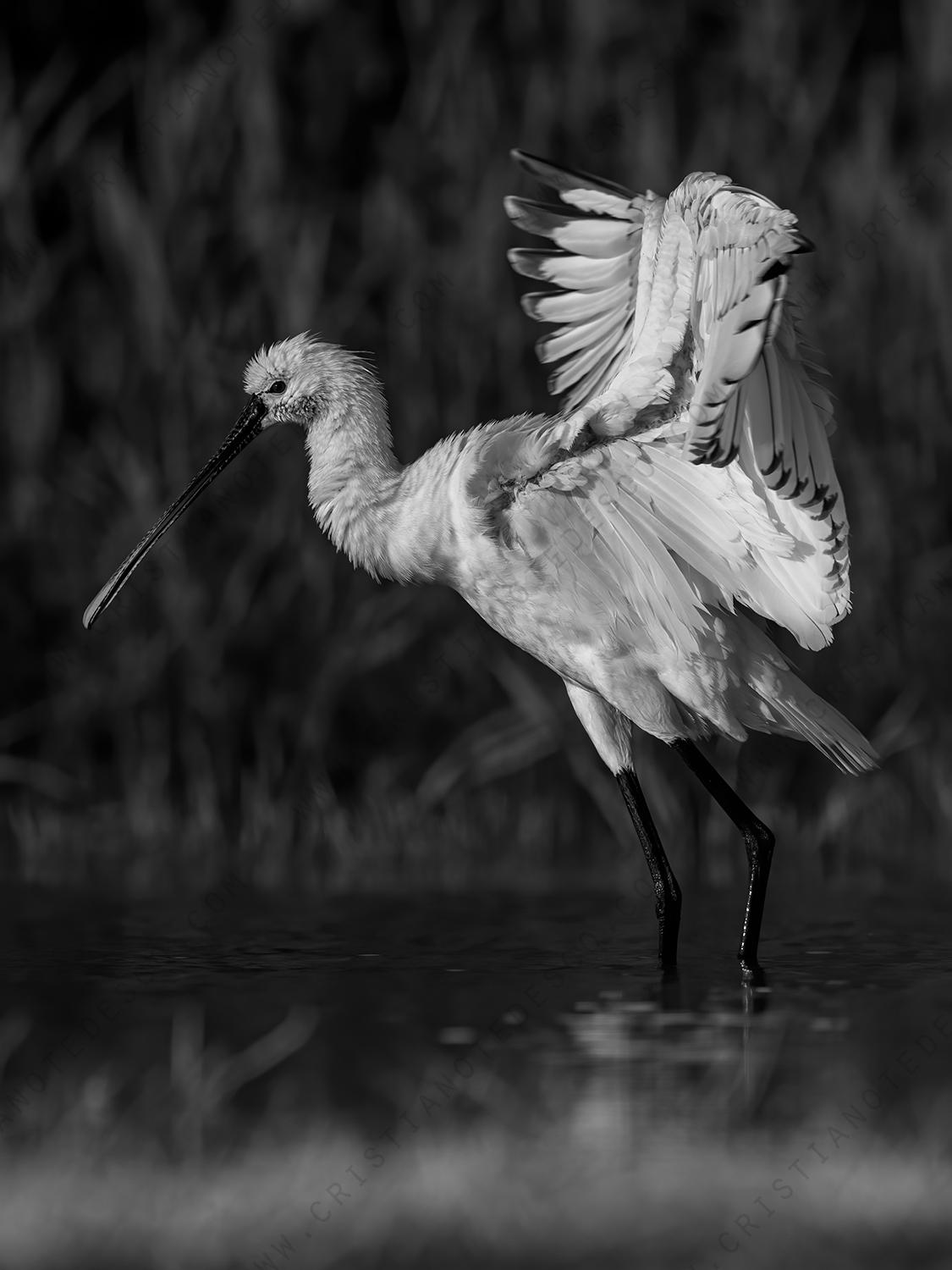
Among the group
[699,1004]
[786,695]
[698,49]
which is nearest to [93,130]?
[698,49]

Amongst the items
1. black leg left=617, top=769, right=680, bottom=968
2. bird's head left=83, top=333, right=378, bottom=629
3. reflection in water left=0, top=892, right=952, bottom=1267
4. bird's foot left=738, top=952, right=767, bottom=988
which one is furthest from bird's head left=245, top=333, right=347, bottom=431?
bird's foot left=738, top=952, right=767, bottom=988

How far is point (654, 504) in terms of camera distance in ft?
15.5

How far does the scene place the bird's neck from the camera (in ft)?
16.4

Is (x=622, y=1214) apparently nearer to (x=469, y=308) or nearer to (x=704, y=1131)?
(x=704, y=1131)

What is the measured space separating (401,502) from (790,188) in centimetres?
202

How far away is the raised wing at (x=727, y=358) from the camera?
13.2 feet

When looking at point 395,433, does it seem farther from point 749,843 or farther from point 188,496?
point 749,843

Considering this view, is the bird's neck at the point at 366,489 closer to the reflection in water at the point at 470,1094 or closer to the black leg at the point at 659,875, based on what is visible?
the black leg at the point at 659,875

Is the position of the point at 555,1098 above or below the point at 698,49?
below

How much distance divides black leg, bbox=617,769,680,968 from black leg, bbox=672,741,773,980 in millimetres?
139

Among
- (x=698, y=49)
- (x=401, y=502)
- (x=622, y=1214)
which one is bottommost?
(x=622, y=1214)

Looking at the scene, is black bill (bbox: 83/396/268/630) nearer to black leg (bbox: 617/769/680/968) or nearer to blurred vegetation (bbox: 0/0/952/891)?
blurred vegetation (bbox: 0/0/952/891)

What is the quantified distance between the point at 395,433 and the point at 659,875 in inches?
75.8

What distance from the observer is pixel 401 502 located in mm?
5031
